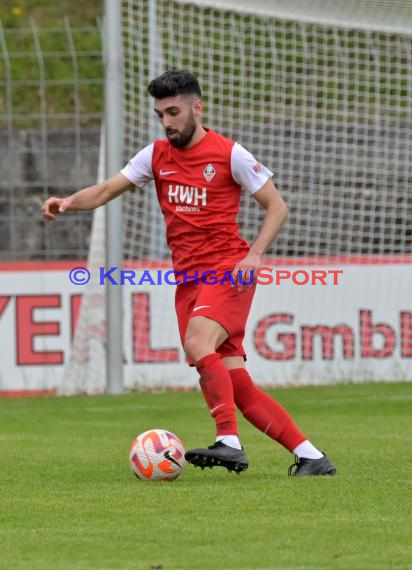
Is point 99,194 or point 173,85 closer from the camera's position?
point 173,85

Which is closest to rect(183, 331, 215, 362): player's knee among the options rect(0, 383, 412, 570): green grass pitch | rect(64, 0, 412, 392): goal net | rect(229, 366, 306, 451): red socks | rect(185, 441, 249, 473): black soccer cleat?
rect(229, 366, 306, 451): red socks

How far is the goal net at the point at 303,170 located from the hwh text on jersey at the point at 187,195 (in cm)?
678

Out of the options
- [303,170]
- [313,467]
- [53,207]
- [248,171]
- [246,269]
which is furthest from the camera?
[303,170]

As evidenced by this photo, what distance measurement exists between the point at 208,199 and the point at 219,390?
969 mm

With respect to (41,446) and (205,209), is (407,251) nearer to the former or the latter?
(41,446)

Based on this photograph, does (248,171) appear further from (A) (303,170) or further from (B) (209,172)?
(A) (303,170)

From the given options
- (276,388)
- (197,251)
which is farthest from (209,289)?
(276,388)

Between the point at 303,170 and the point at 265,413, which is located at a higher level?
the point at 303,170

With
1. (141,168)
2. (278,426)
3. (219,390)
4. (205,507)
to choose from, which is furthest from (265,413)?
(141,168)

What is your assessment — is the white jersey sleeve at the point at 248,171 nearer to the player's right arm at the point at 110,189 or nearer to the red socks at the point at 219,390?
the player's right arm at the point at 110,189

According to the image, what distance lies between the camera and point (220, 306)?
21.5 ft

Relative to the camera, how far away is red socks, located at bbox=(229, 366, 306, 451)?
6586mm

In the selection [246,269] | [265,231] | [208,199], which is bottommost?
[246,269]

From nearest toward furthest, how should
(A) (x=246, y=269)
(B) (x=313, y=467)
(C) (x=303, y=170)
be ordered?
(A) (x=246, y=269) < (B) (x=313, y=467) < (C) (x=303, y=170)
